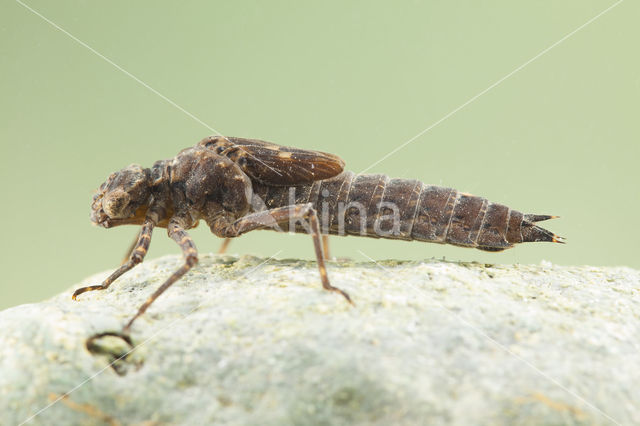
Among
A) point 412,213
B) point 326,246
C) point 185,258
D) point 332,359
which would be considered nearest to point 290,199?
point 326,246

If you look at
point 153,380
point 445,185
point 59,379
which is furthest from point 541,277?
point 59,379

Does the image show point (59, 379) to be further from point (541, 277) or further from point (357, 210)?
point (541, 277)

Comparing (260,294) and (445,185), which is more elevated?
(445,185)

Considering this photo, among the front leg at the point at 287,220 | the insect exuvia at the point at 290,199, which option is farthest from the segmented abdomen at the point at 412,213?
the front leg at the point at 287,220

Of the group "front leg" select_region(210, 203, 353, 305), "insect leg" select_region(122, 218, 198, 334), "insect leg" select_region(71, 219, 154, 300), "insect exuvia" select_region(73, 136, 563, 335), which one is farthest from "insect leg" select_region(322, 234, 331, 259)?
"insect leg" select_region(71, 219, 154, 300)

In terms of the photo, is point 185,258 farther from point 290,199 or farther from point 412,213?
point 412,213

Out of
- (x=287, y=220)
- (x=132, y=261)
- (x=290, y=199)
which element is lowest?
(x=132, y=261)
